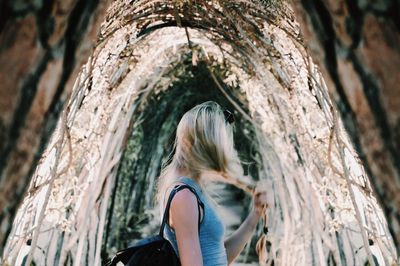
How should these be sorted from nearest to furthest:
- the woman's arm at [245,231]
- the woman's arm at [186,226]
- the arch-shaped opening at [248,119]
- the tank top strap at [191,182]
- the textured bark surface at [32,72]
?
the textured bark surface at [32,72] < the woman's arm at [186,226] < the tank top strap at [191,182] < the woman's arm at [245,231] < the arch-shaped opening at [248,119]

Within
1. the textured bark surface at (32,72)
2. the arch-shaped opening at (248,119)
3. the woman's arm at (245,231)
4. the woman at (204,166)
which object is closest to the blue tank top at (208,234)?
the woman at (204,166)

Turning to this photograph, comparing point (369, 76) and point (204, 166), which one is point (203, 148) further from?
point (369, 76)

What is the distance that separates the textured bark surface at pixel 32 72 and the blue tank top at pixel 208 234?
511mm

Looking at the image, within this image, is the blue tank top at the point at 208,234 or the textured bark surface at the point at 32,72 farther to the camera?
the blue tank top at the point at 208,234

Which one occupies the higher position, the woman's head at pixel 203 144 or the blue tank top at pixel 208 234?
the woman's head at pixel 203 144

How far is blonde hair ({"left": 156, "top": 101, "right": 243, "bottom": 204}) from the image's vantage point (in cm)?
172

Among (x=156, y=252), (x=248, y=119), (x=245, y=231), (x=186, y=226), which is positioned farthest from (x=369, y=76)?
(x=248, y=119)

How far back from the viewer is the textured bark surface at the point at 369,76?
1174 millimetres

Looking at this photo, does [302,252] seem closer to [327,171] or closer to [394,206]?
[327,171]

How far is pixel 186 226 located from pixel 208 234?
5.9 inches

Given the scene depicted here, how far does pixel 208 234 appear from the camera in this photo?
1.68 metres

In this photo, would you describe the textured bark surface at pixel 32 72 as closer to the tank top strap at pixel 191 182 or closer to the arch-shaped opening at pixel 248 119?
the tank top strap at pixel 191 182

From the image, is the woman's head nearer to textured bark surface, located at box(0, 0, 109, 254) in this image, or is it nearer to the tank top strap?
the tank top strap

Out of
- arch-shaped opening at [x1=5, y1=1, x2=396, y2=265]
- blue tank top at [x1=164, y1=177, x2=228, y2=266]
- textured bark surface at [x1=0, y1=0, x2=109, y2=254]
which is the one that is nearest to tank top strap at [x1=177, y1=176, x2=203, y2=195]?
blue tank top at [x1=164, y1=177, x2=228, y2=266]
